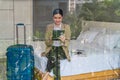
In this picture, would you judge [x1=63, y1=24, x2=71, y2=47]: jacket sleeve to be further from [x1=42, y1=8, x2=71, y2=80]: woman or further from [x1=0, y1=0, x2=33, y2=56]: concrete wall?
[x1=0, y1=0, x2=33, y2=56]: concrete wall

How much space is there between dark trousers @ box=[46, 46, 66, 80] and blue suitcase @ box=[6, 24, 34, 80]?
0.26 meters

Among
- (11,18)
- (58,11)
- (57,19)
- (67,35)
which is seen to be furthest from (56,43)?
(11,18)

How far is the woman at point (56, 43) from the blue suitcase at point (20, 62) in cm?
24

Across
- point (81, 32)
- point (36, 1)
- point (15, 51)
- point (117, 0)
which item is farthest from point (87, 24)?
point (15, 51)

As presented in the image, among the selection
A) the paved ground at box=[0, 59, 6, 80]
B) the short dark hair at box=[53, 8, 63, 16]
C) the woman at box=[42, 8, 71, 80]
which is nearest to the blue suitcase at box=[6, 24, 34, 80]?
the paved ground at box=[0, 59, 6, 80]

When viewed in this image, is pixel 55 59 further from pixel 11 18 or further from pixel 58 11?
pixel 11 18

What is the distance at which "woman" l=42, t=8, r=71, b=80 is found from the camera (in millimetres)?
4098

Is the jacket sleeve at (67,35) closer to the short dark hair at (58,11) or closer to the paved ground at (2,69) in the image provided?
the short dark hair at (58,11)

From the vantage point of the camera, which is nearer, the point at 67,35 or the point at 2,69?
the point at 67,35

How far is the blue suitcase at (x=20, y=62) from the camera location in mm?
4062

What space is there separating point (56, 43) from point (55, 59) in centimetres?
23

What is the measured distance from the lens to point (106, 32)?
4.46m

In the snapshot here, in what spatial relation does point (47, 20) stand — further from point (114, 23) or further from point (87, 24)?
point (114, 23)

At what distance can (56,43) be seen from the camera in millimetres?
4133
